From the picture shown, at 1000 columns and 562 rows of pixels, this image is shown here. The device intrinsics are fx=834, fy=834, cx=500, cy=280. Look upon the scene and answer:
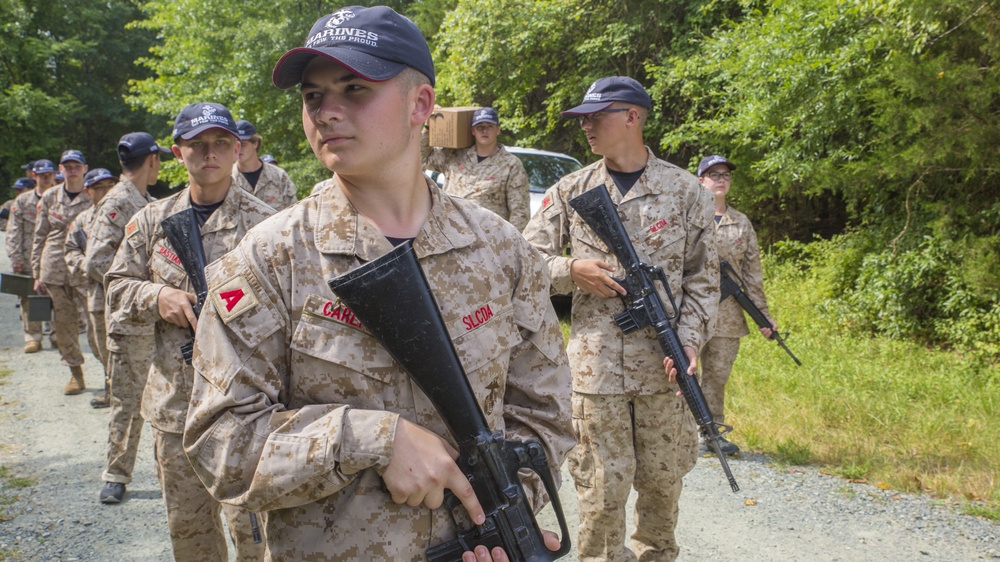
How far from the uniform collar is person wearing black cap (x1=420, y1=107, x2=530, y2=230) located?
5.89 m

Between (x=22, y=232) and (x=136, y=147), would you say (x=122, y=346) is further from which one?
(x=22, y=232)

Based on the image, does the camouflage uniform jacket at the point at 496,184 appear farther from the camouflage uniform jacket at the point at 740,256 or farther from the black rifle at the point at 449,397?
the black rifle at the point at 449,397

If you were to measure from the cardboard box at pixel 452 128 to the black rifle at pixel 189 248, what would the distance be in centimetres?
456

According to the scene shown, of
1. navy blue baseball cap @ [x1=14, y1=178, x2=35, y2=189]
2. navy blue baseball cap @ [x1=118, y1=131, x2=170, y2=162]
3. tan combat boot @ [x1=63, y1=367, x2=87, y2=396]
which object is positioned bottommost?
tan combat boot @ [x1=63, y1=367, x2=87, y2=396]

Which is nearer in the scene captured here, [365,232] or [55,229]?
[365,232]

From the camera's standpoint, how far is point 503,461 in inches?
72.5

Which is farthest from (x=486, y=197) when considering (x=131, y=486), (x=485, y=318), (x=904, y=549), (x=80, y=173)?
(x=485, y=318)

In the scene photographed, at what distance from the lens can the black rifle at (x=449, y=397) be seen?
5.57 ft

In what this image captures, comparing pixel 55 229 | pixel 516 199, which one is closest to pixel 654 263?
pixel 516 199

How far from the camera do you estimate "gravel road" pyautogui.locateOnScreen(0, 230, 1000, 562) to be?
465cm

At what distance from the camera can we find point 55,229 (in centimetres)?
995

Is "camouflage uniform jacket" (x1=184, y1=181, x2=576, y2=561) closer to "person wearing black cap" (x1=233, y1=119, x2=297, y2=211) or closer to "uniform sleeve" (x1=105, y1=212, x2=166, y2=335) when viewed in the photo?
"uniform sleeve" (x1=105, y1=212, x2=166, y2=335)

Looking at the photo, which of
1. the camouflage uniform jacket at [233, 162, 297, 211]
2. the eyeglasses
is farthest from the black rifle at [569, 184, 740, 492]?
the camouflage uniform jacket at [233, 162, 297, 211]

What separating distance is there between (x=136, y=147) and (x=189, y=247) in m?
2.70
